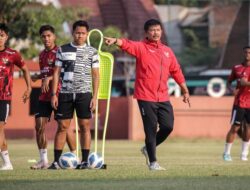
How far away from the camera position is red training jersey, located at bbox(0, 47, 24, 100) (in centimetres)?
1568

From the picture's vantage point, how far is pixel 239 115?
20.4 metres

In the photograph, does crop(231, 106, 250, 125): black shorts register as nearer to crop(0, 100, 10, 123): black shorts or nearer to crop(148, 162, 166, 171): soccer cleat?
crop(148, 162, 166, 171): soccer cleat

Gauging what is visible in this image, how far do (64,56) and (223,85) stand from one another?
28784 millimetres

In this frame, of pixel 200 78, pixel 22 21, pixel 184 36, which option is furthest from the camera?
pixel 184 36

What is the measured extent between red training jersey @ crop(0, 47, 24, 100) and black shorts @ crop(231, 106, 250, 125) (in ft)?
19.3

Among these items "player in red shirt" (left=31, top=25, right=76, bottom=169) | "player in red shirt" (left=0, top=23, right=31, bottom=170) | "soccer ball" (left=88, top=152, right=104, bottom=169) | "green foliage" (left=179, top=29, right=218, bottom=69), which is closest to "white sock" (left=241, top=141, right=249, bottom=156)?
"player in red shirt" (left=31, top=25, right=76, bottom=169)

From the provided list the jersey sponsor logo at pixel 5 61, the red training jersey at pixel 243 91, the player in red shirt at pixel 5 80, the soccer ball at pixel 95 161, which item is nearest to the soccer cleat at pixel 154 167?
the soccer ball at pixel 95 161

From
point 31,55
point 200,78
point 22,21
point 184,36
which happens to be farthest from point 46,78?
point 184,36

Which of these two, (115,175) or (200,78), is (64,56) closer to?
(115,175)

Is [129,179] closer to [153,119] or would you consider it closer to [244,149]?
[153,119]

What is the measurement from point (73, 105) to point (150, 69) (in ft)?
4.11

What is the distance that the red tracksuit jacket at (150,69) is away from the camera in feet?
50.8

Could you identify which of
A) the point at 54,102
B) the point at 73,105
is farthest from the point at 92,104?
the point at 54,102

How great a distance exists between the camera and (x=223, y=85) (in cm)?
4359
